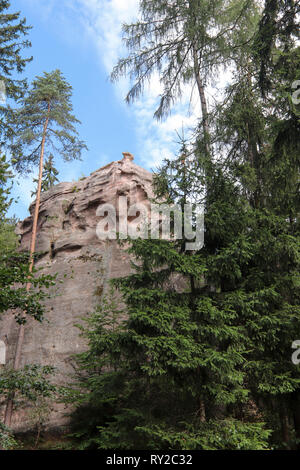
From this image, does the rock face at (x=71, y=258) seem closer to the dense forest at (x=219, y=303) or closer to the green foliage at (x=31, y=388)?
the green foliage at (x=31, y=388)

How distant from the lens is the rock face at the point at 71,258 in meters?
10.1

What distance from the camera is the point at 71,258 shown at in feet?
40.3

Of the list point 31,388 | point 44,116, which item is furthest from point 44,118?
point 31,388

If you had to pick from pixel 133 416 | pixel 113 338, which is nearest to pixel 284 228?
pixel 113 338

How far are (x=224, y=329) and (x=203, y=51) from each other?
8.01 m

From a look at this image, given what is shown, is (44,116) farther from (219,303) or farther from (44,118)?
(219,303)

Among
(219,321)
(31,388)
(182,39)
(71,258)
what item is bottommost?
(31,388)

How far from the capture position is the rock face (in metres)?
10.1

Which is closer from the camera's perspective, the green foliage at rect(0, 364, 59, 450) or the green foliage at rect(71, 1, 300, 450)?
the green foliage at rect(71, 1, 300, 450)

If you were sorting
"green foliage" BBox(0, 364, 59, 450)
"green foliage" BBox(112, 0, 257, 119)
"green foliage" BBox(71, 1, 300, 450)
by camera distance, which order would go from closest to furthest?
1. "green foliage" BBox(71, 1, 300, 450)
2. "green foliage" BBox(0, 364, 59, 450)
3. "green foliage" BBox(112, 0, 257, 119)

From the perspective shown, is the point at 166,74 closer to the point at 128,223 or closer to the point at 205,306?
the point at 128,223

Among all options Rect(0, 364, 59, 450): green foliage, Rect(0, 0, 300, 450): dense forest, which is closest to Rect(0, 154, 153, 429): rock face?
Rect(0, 364, 59, 450): green foliage

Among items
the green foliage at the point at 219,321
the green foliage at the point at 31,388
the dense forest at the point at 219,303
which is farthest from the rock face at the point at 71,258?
the green foliage at the point at 219,321

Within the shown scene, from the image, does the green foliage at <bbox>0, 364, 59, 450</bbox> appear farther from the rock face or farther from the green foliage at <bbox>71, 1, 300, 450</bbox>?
the green foliage at <bbox>71, 1, 300, 450</bbox>
